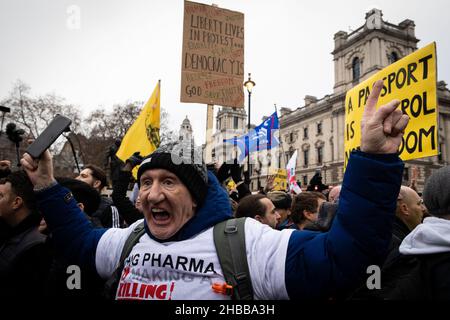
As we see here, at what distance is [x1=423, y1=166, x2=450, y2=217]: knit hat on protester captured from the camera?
2025mm

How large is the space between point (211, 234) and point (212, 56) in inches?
162

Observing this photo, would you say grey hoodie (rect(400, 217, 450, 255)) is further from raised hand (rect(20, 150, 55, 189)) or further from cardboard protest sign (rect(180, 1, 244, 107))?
cardboard protest sign (rect(180, 1, 244, 107))

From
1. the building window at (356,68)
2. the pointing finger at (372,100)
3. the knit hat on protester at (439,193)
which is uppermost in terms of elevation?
the building window at (356,68)

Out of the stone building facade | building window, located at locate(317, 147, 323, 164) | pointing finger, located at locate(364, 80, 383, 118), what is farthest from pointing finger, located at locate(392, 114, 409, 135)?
building window, located at locate(317, 147, 323, 164)

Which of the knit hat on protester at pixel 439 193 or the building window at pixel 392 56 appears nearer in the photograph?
the knit hat on protester at pixel 439 193

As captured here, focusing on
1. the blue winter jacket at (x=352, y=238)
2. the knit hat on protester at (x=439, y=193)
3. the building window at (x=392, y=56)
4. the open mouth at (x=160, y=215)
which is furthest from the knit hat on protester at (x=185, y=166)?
the building window at (x=392, y=56)

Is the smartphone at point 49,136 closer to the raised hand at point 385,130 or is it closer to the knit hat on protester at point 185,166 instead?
the knit hat on protester at point 185,166

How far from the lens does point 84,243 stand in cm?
210

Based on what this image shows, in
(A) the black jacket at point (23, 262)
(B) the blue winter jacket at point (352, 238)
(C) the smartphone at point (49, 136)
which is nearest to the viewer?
(B) the blue winter jacket at point (352, 238)

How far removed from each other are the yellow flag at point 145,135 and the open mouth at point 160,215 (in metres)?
3.86

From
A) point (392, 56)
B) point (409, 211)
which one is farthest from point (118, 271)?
point (392, 56)

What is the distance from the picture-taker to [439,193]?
6.77ft

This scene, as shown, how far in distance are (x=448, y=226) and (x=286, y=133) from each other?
60.0m

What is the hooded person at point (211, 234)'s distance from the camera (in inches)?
51.3
